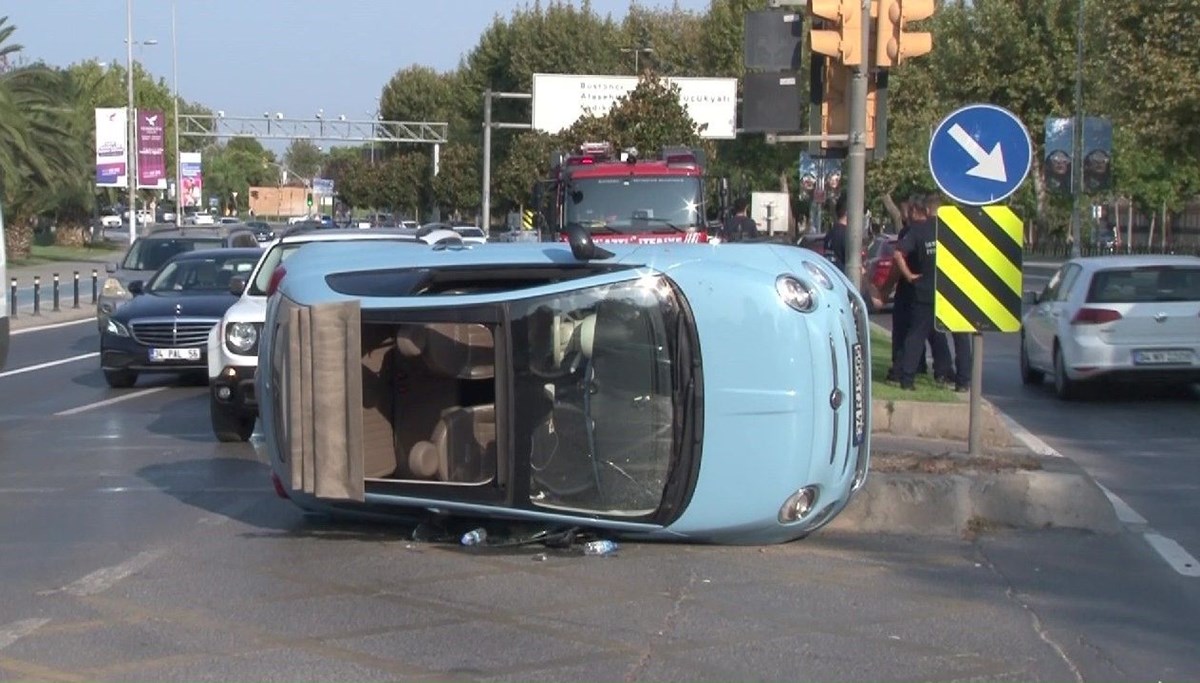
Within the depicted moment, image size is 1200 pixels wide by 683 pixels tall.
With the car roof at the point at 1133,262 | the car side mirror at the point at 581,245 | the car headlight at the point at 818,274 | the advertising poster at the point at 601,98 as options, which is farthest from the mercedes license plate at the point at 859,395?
the advertising poster at the point at 601,98

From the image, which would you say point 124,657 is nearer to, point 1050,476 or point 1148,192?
point 1050,476

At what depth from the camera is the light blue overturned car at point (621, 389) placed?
319 inches

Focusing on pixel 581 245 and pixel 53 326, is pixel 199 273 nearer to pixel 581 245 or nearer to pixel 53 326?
pixel 581 245

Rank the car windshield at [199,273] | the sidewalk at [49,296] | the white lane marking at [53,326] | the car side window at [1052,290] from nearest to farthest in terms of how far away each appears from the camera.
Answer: the car side window at [1052,290] < the car windshield at [199,273] < the white lane marking at [53,326] < the sidewalk at [49,296]

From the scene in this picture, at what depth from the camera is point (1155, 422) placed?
50.6ft

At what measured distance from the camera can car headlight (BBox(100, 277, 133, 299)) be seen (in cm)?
2350

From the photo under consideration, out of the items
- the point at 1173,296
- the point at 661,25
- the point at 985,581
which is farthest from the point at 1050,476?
the point at 661,25

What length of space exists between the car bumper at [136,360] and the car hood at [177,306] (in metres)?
0.30

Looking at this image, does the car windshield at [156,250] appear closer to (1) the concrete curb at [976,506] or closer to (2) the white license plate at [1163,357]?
(2) the white license plate at [1163,357]

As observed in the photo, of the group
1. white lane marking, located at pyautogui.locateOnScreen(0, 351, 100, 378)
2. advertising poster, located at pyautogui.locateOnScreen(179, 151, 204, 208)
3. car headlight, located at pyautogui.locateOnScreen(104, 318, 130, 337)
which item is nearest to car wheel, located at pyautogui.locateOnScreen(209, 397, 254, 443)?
car headlight, located at pyautogui.locateOnScreen(104, 318, 130, 337)

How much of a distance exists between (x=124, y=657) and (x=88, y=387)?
43.5 ft

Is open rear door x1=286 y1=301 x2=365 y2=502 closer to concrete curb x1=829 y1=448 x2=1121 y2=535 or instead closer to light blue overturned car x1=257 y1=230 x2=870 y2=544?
light blue overturned car x1=257 y1=230 x2=870 y2=544

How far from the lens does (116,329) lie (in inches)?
711

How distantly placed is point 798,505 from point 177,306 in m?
11.5
